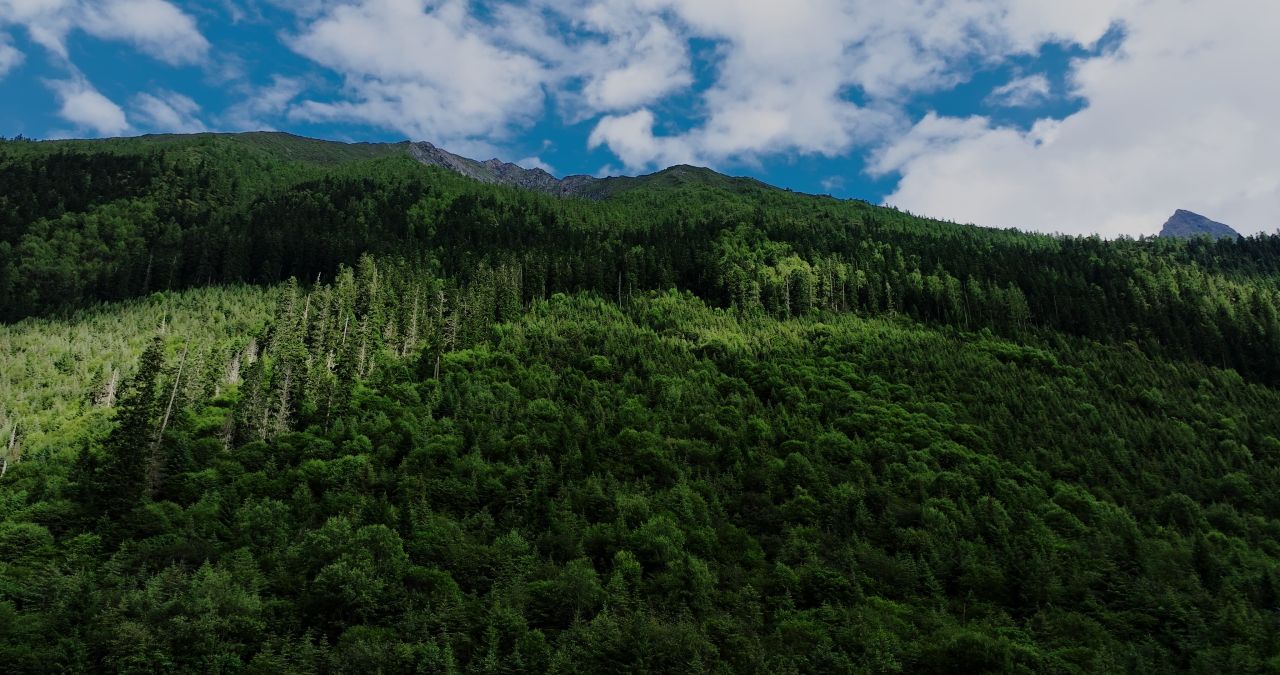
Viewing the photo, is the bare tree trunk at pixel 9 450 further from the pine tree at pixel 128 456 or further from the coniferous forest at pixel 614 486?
the pine tree at pixel 128 456

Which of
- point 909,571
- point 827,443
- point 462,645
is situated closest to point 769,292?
point 827,443

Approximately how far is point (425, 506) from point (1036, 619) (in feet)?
216

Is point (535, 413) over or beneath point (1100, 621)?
over

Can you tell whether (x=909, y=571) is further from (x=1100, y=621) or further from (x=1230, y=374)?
(x=1230, y=374)

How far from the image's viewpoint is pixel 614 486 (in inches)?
3465

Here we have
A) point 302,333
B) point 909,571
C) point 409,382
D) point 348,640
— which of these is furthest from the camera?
point 302,333

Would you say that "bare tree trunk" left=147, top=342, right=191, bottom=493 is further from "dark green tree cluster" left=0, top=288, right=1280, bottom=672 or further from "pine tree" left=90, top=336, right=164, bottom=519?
"pine tree" left=90, top=336, right=164, bottom=519

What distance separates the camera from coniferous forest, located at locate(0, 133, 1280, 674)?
6047 centimetres

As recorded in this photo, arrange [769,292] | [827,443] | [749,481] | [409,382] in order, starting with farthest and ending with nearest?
[769,292] → [409,382] → [827,443] → [749,481]

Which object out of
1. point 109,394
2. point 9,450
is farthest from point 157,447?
point 109,394

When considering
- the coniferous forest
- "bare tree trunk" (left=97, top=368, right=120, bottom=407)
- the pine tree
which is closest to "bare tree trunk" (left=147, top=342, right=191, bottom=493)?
the coniferous forest

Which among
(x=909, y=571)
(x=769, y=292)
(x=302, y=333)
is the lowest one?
(x=909, y=571)

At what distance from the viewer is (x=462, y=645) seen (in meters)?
60.6

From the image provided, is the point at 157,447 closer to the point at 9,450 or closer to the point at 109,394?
the point at 9,450
